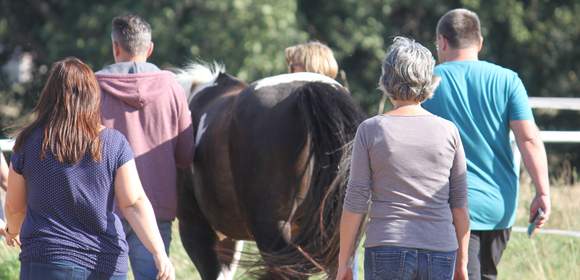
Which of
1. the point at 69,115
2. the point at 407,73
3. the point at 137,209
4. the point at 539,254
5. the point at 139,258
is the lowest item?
the point at 539,254

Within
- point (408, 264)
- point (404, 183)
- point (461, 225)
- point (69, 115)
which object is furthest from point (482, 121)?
point (69, 115)

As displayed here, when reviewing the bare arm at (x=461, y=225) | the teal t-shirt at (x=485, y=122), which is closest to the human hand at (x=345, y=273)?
the bare arm at (x=461, y=225)

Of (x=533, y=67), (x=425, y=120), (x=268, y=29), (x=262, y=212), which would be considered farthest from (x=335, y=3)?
(x=425, y=120)

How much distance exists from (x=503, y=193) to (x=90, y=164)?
1.94 m

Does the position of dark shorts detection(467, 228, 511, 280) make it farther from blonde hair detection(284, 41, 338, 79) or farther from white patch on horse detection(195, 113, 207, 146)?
white patch on horse detection(195, 113, 207, 146)

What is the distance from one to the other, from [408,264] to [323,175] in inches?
65.2

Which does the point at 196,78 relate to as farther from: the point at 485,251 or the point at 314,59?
the point at 485,251

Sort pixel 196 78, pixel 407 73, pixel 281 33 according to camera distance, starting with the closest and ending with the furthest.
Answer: pixel 407 73 < pixel 196 78 < pixel 281 33

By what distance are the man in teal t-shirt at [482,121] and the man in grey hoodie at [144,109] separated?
136cm

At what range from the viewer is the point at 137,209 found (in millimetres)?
4188

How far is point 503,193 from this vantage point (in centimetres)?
496

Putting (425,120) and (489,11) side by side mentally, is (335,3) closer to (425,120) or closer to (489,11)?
(489,11)

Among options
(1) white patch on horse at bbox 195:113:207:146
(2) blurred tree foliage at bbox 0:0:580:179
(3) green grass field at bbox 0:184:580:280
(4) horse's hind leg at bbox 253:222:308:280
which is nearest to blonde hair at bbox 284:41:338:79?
(1) white patch on horse at bbox 195:113:207:146

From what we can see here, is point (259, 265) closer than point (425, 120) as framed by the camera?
No
